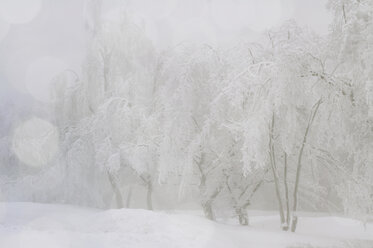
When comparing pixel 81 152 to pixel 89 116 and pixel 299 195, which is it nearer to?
pixel 89 116

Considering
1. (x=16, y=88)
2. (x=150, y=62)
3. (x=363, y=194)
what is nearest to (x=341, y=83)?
(x=363, y=194)

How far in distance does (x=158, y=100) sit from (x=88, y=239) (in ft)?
25.8

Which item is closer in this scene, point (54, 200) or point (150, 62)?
point (150, 62)

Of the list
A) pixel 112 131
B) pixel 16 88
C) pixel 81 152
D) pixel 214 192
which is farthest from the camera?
pixel 16 88

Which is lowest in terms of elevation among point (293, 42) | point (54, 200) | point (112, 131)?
point (54, 200)

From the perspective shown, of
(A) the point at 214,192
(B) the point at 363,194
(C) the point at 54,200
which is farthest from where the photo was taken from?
(C) the point at 54,200

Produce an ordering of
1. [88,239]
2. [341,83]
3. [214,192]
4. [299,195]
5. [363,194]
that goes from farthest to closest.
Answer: [299,195] < [214,192] < [363,194] < [341,83] < [88,239]

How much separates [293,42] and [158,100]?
6.31m

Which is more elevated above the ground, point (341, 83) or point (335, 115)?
point (341, 83)

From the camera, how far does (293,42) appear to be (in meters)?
10.3

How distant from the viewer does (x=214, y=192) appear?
14250 mm

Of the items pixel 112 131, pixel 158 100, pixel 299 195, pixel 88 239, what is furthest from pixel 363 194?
pixel 112 131

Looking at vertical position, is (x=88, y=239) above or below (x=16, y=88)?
below

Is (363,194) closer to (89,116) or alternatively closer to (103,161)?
(103,161)
